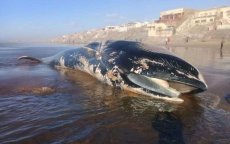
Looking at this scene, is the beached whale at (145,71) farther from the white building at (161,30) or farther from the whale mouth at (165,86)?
the white building at (161,30)

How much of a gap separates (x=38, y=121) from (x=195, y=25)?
74514 millimetres

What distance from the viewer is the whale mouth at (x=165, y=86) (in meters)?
6.49

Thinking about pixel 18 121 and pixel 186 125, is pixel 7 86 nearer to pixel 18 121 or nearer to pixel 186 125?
pixel 18 121

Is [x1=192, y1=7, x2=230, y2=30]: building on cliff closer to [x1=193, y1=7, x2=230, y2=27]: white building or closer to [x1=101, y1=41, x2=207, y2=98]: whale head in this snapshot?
[x1=193, y1=7, x2=230, y2=27]: white building

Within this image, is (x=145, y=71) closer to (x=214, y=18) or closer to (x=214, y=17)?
(x=214, y=18)

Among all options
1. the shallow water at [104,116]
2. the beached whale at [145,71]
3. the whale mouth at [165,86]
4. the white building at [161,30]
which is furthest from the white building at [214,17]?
the shallow water at [104,116]

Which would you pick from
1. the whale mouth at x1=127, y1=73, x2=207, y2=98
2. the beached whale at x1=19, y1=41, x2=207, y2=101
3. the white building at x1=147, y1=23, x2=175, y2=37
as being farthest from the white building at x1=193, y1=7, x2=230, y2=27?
the whale mouth at x1=127, y1=73, x2=207, y2=98

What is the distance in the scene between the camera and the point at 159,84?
21.9 feet

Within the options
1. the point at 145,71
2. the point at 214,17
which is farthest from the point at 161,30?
the point at 145,71

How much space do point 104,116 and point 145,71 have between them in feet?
6.15

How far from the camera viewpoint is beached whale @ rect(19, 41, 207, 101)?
6.62m

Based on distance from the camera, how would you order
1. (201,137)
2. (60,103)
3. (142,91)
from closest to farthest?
1. (201,137)
2. (60,103)
3. (142,91)

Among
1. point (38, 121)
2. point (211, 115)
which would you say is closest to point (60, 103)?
point (38, 121)

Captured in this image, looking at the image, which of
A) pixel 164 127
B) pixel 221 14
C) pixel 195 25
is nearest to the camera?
pixel 164 127
